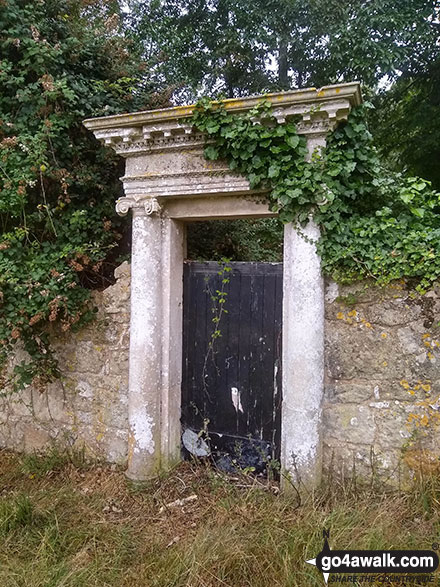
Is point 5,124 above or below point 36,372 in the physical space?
above

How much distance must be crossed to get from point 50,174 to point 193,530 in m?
3.21

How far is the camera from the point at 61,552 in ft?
9.09

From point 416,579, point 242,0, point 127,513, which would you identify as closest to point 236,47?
point 242,0

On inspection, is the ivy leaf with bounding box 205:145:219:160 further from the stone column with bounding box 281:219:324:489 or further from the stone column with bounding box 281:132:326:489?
the stone column with bounding box 281:219:324:489

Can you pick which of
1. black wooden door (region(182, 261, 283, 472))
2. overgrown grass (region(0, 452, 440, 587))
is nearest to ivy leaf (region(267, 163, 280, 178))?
black wooden door (region(182, 261, 283, 472))

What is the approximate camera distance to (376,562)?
237 centimetres

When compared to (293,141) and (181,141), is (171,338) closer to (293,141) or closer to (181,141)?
(181,141)

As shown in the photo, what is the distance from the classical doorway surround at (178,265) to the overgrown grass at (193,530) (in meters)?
0.30

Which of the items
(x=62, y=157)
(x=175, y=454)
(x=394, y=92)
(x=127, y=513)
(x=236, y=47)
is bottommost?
(x=127, y=513)

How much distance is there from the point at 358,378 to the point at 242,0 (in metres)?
6.10

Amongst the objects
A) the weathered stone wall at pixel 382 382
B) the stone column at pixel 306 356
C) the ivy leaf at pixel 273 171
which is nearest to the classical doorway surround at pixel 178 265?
the stone column at pixel 306 356

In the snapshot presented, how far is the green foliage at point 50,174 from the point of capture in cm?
366

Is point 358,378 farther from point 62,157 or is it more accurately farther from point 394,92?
point 394,92

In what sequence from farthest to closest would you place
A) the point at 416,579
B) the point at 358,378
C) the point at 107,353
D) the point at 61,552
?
the point at 107,353
the point at 358,378
the point at 61,552
the point at 416,579
